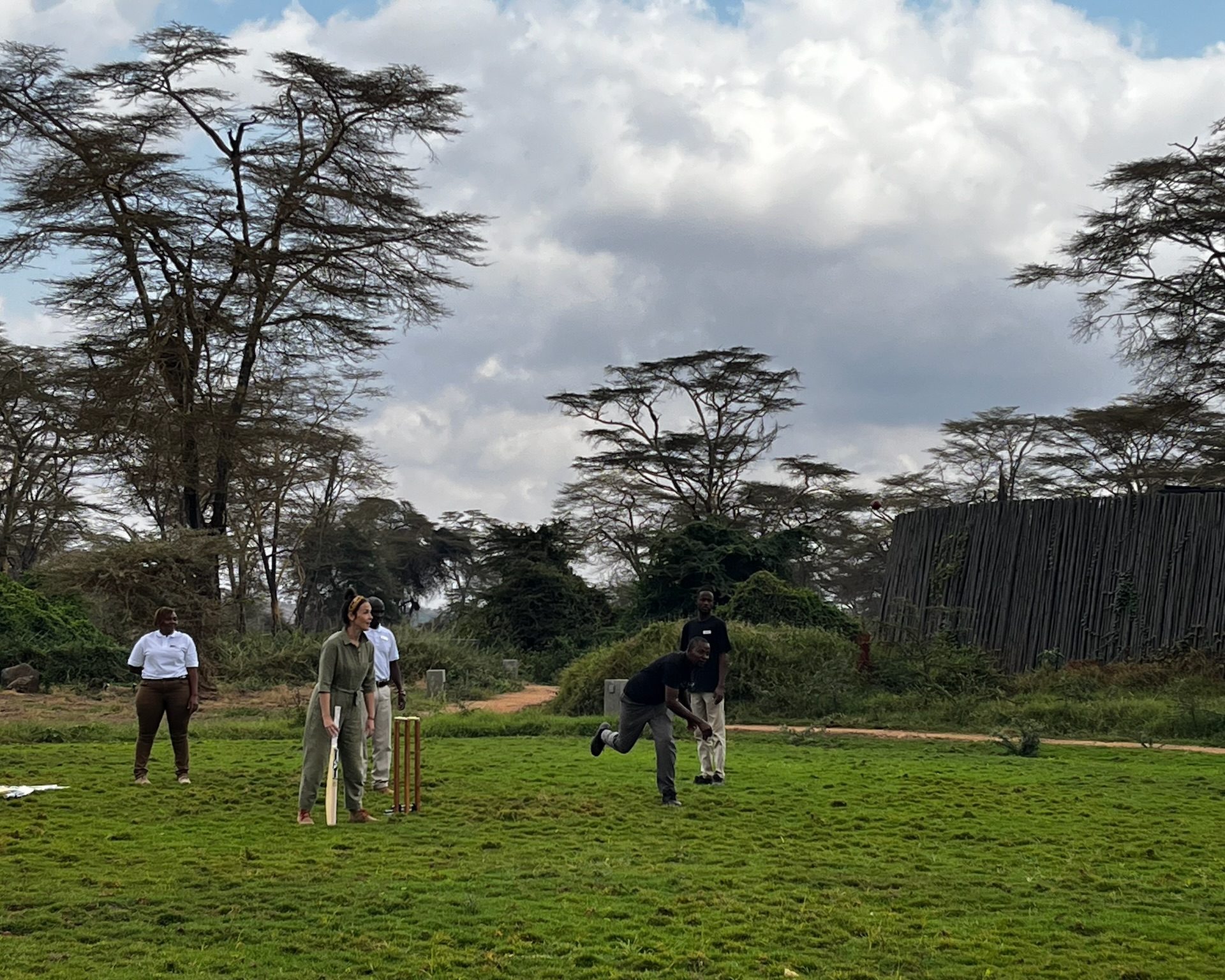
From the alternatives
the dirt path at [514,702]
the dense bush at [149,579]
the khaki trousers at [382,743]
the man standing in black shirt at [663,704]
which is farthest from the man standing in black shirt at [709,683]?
the dense bush at [149,579]

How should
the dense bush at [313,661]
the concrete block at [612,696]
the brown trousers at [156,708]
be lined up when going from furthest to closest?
the dense bush at [313,661] → the concrete block at [612,696] → the brown trousers at [156,708]

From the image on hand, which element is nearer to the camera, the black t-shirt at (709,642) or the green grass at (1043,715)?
the black t-shirt at (709,642)

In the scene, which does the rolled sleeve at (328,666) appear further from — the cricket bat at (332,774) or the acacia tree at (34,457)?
the acacia tree at (34,457)

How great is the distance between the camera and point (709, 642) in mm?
12820

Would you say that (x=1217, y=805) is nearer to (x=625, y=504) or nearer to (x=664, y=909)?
(x=664, y=909)

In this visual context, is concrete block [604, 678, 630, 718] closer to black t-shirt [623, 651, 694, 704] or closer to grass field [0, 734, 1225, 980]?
grass field [0, 734, 1225, 980]

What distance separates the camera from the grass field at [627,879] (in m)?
6.62

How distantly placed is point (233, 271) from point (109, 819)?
89.6ft

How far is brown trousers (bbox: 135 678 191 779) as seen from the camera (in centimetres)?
1277

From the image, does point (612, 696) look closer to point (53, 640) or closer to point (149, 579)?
point (149, 579)

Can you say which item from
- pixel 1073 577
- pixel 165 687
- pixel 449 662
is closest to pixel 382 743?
pixel 165 687

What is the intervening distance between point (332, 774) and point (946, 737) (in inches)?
421

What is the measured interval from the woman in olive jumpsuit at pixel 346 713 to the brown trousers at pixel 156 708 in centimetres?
257

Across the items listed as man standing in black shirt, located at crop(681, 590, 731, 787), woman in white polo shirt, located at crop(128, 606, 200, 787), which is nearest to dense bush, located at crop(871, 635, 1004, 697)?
man standing in black shirt, located at crop(681, 590, 731, 787)
